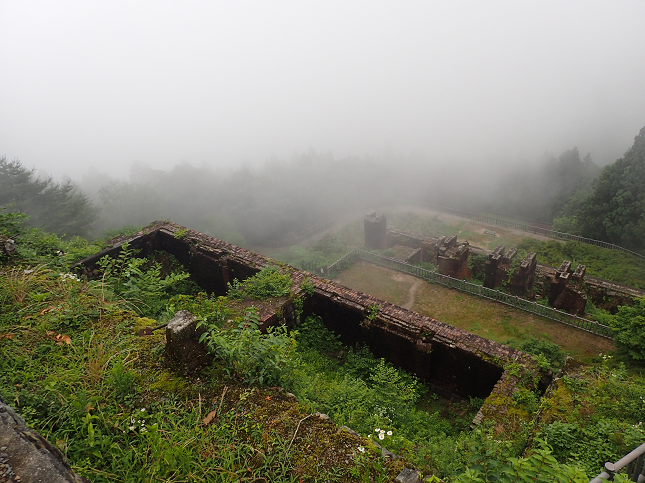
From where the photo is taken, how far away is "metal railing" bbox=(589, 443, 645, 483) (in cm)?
331

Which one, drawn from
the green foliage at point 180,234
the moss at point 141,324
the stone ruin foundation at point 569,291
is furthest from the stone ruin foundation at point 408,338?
the stone ruin foundation at point 569,291

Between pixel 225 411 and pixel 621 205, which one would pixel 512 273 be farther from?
pixel 621 205

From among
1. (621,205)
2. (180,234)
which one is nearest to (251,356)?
(180,234)

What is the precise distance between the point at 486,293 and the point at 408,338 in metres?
9.01

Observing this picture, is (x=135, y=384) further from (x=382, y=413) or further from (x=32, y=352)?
Result: (x=382, y=413)

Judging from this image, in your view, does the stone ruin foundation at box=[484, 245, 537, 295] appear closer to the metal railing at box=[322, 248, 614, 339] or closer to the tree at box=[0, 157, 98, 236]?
the metal railing at box=[322, 248, 614, 339]

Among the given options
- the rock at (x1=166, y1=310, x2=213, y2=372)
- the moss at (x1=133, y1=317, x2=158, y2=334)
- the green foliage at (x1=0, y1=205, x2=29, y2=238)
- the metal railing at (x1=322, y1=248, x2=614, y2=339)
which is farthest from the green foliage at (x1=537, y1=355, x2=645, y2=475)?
the green foliage at (x1=0, y1=205, x2=29, y2=238)

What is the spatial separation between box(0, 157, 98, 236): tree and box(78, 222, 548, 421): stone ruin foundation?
18.6 metres

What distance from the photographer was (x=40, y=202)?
83.9 feet

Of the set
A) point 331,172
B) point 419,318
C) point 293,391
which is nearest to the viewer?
Result: point 293,391

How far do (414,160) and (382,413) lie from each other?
56.8 metres

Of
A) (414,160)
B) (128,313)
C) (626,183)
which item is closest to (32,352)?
(128,313)

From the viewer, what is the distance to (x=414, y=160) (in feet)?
193

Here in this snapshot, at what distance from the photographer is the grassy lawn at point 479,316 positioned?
12820 millimetres
